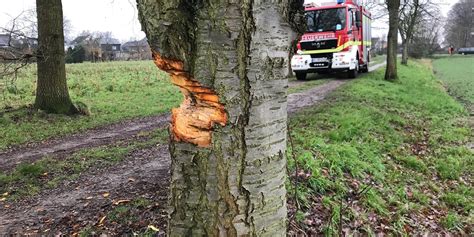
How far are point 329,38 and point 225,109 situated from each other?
1522 cm

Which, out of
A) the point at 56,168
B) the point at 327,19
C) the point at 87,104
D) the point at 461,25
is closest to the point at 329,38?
the point at 327,19

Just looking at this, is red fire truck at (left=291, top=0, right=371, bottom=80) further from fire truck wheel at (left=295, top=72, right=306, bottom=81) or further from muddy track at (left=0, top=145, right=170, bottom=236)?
muddy track at (left=0, top=145, right=170, bottom=236)

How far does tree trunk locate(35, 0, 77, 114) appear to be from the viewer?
927cm

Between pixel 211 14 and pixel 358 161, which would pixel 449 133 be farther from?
pixel 211 14

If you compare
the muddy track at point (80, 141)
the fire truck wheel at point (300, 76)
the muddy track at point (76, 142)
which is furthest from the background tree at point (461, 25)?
the muddy track at point (76, 142)

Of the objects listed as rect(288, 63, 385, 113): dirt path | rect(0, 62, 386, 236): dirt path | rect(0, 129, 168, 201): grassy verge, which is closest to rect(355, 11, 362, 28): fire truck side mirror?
rect(288, 63, 385, 113): dirt path

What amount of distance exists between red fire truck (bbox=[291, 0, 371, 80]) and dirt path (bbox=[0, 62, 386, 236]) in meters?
11.5

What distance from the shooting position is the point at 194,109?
1698mm

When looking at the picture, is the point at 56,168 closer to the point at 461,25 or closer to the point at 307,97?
the point at 307,97

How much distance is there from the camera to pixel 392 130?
28.2 feet

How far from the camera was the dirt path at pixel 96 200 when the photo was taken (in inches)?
140

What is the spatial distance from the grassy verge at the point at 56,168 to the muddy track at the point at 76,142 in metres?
0.42

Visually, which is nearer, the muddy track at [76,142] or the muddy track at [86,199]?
the muddy track at [86,199]

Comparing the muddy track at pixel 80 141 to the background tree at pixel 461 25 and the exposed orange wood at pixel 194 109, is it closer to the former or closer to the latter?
the exposed orange wood at pixel 194 109
